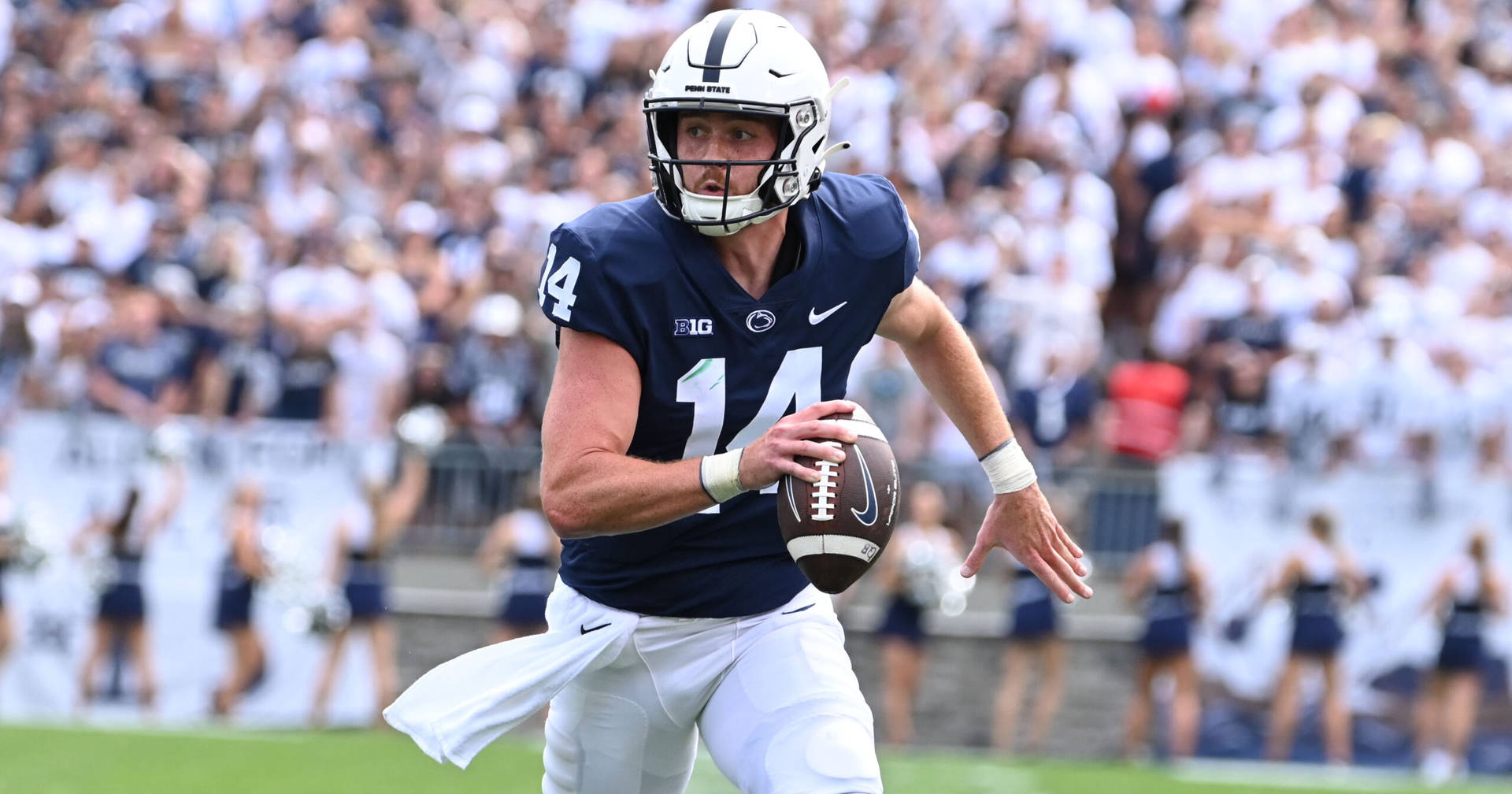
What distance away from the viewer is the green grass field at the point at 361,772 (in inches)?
330

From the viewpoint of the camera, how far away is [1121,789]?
9094 mm

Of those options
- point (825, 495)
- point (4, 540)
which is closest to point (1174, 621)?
point (4, 540)

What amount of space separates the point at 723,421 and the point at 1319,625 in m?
6.97

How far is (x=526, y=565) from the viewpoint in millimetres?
10414

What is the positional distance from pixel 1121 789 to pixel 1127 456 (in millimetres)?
2039

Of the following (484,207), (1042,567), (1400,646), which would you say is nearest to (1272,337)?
(1400,646)

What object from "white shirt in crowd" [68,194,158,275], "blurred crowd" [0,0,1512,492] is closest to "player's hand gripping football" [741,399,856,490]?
"blurred crowd" [0,0,1512,492]

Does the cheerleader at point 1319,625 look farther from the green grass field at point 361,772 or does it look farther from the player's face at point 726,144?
the player's face at point 726,144

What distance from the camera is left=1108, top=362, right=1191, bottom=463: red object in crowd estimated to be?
10.5 meters

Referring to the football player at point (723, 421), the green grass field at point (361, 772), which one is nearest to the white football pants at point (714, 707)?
the football player at point (723, 421)

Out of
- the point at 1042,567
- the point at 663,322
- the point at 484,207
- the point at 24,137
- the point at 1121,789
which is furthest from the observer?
the point at 24,137

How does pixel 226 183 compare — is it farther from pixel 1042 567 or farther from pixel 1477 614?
pixel 1042 567

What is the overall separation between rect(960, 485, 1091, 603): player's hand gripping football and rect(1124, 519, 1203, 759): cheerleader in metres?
6.23

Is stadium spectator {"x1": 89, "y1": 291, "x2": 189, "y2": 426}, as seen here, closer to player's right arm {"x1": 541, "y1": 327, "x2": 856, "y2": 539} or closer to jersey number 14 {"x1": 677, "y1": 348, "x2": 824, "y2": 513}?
jersey number 14 {"x1": 677, "y1": 348, "x2": 824, "y2": 513}
